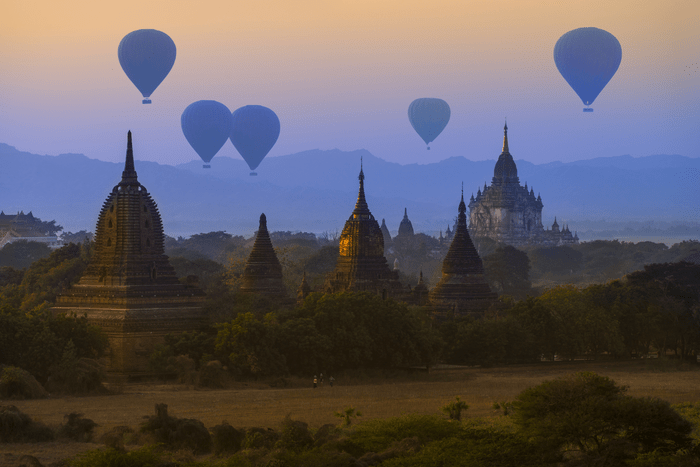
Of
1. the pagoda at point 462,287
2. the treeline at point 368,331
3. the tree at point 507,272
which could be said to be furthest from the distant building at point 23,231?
the pagoda at point 462,287

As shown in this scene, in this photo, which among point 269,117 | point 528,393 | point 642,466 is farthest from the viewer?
point 269,117

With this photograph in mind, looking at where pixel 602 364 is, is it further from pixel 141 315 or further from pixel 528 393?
pixel 528 393

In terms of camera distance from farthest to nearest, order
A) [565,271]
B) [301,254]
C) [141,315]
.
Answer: [565,271], [301,254], [141,315]

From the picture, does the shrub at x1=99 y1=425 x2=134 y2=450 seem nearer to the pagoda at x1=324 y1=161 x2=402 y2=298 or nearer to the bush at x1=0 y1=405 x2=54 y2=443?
the bush at x1=0 y1=405 x2=54 y2=443

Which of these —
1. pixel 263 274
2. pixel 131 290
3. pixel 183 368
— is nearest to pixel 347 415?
pixel 183 368

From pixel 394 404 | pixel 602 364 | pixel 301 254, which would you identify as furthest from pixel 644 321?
pixel 301 254

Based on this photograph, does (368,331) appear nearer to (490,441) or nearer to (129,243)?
(129,243)

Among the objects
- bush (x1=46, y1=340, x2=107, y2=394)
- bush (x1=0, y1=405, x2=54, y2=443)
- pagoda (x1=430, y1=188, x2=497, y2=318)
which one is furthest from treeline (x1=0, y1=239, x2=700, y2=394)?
bush (x1=0, y1=405, x2=54, y2=443)

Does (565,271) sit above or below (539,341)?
above
